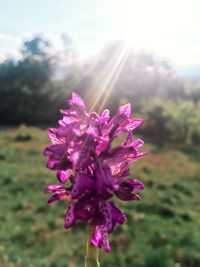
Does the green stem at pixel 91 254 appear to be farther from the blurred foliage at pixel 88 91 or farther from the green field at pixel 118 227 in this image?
the blurred foliage at pixel 88 91

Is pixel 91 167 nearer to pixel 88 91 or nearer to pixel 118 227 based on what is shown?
pixel 118 227

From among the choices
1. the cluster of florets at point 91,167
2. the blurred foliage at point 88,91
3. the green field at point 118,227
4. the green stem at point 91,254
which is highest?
the cluster of florets at point 91,167

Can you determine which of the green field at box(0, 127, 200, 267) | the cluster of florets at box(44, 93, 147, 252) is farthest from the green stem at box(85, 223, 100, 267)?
the green field at box(0, 127, 200, 267)

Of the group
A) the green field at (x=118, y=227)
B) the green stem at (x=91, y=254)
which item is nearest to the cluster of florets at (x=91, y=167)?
the green stem at (x=91, y=254)

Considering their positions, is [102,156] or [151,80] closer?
[102,156]

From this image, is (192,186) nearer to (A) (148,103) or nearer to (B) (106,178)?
(B) (106,178)

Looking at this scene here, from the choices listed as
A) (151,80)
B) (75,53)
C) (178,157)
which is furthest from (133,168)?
(75,53)

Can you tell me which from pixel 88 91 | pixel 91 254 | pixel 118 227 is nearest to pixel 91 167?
pixel 91 254
